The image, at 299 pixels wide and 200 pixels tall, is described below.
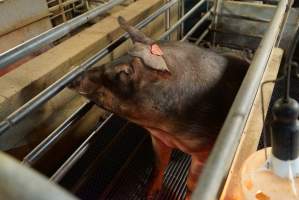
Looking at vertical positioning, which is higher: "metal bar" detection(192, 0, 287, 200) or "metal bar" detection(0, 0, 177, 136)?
"metal bar" detection(192, 0, 287, 200)

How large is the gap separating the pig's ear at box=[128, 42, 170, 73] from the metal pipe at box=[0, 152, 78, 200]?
1.07 m

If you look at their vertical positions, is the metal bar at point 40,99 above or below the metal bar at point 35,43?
below

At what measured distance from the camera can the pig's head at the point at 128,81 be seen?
1474mm

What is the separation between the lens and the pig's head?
147 centimetres

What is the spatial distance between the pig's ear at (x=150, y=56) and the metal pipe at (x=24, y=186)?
107cm

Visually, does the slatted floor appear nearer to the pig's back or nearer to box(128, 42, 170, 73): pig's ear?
the pig's back

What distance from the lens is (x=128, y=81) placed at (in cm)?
150

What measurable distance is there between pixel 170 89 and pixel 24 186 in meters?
1.24

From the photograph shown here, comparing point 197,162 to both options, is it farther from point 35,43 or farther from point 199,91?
point 35,43

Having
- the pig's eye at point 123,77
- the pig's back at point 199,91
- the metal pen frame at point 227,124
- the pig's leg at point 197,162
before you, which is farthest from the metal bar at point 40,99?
the pig's leg at point 197,162

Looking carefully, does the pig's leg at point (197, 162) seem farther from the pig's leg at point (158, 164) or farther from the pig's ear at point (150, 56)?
the pig's ear at point (150, 56)

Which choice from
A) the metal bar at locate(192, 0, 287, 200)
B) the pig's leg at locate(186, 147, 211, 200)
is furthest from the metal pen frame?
the pig's leg at locate(186, 147, 211, 200)

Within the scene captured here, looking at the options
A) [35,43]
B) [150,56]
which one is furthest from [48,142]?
[150,56]

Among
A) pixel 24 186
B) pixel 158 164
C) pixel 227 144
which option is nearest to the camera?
pixel 24 186
